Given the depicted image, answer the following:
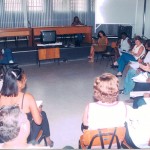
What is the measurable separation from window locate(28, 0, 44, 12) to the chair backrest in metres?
9.77

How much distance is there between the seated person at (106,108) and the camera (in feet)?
7.86

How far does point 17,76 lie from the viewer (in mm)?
2789

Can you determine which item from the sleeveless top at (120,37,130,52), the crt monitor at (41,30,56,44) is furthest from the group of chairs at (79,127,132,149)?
the crt monitor at (41,30,56,44)

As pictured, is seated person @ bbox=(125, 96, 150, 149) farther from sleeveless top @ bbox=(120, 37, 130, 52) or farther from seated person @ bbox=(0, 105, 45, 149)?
sleeveless top @ bbox=(120, 37, 130, 52)

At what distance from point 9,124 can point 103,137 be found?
2.72ft

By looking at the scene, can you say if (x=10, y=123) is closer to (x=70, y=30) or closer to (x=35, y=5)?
(x=70, y=30)

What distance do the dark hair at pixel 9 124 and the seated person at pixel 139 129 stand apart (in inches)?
43.0

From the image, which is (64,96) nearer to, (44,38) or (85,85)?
(85,85)

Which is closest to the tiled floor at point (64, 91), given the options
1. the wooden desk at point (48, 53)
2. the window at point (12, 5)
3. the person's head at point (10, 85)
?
the wooden desk at point (48, 53)

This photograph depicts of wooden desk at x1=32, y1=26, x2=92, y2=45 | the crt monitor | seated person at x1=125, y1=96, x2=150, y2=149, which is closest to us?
seated person at x1=125, y1=96, x2=150, y2=149

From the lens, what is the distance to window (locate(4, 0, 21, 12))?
35.7 ft

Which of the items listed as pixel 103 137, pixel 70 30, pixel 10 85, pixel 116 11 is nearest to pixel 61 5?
pixel 70 30

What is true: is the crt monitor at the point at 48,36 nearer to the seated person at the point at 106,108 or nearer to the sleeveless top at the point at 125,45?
the sleeveless top at the point at 125,45

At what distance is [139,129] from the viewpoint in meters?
2.38
